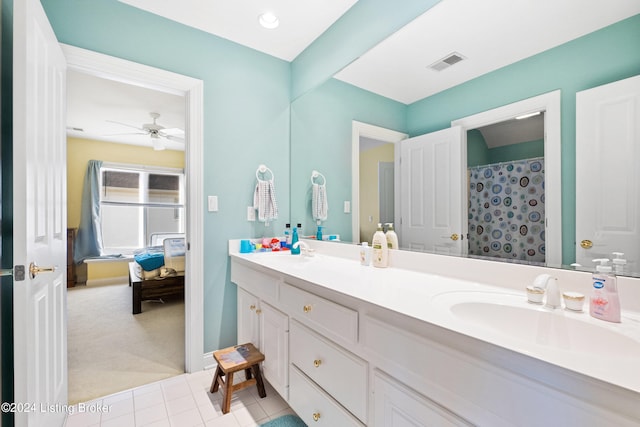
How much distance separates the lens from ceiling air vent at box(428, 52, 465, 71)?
1.29m

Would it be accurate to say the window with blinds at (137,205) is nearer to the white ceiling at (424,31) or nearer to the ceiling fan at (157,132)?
the ceiling fan at (157,132)

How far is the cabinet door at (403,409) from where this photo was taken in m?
0.76

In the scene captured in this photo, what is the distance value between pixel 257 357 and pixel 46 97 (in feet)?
5.40

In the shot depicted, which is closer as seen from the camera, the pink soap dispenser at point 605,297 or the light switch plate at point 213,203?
the pink soap dispenser at point 605,297

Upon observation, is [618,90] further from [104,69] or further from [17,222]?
[104,69]

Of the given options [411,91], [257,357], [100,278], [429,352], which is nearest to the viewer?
[429,352]

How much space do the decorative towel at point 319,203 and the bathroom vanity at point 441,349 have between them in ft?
2.05

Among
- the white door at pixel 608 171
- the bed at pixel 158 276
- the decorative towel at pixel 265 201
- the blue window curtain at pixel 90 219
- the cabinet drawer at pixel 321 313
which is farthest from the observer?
the blue window curtain at pixel 90 219

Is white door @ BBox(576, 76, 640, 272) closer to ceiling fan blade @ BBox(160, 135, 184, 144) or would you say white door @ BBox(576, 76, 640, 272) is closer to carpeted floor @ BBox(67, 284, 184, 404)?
carpeted floor @ BBox(67, 284, 184, 404)

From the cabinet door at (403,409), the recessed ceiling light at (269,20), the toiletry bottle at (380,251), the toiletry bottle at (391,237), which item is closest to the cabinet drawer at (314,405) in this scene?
the cabinet door at (403,409)

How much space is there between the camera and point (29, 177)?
1.06m

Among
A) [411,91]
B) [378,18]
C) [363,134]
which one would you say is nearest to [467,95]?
[411,91]

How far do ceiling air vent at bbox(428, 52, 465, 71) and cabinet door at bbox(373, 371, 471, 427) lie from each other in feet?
Result: 4.33

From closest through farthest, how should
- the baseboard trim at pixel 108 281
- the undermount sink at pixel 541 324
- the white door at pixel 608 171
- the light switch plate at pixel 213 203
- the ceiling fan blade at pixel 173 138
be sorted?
1. the undermount sink at pixel 541 324
2. the white door at pixel 608 171
3. the light switch plate at pixel 213 203
4. the ceiling fan blade at pixel 173 138
5. the baseboard trim at pixel 108 281
